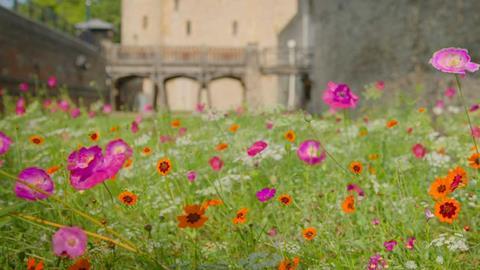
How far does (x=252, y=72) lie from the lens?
21.2 metres

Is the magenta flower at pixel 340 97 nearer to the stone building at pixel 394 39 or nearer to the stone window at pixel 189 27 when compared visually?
the stone building at pixel 394 39

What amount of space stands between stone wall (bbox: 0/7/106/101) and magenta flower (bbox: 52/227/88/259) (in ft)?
24.4

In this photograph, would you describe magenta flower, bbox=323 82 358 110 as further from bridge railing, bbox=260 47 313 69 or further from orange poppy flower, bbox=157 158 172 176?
bridge railing, bbox=260 47 313 69

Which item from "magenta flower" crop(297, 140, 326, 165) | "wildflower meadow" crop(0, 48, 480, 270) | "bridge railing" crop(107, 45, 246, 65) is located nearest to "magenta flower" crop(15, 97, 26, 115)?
"wildflower meadow" crop(0, 48, 480, 270)

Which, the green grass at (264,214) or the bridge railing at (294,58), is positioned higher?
the bridge railing at (294,58)

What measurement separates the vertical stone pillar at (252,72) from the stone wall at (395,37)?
4279mm

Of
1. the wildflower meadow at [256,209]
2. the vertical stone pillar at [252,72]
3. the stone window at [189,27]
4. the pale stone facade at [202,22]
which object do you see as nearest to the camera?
the wildflower meadow at [256,209]

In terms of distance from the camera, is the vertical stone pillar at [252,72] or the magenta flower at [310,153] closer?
the magenta flower at [310,153]

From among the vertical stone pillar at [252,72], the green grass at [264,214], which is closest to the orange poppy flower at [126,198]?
the green grass at [264,214]

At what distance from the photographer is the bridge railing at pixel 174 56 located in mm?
21688

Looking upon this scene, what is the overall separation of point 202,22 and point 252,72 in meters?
11.0

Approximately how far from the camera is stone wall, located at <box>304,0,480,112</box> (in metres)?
9.12

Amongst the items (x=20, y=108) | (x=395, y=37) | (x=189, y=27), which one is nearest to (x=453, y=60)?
(x=20, y=108)

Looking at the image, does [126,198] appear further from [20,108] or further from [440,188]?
[20,108]
